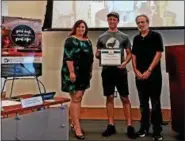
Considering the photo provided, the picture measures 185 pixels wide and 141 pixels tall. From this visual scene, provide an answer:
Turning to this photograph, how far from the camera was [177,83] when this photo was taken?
11.2ft

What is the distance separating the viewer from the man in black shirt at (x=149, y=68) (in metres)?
3.38

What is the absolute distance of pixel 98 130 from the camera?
4023 millimetres

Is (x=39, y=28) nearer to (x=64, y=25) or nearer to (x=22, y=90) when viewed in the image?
(x=64, y=25)

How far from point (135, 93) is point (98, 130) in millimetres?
1066

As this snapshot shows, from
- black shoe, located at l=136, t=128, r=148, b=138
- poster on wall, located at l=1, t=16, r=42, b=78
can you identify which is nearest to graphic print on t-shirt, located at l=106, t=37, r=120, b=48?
poster on wall, located at l=1, t=16, r=42, b=78

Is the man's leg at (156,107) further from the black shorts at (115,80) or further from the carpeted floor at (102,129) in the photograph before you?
the black shorts at (115,80)

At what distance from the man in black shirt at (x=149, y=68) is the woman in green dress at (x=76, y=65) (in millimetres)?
570

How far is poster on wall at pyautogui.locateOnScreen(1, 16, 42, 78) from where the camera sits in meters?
2.78

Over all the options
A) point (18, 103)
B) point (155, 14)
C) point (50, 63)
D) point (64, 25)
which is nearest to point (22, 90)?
point (50, 63)

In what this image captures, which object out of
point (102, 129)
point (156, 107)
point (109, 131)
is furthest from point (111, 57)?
point (102, 129)

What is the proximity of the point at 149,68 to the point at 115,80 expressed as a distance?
1.59 feet

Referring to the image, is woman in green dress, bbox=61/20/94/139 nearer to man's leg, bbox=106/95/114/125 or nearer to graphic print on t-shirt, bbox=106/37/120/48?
graphic print on t-shirt, bbox=106/37/120/48

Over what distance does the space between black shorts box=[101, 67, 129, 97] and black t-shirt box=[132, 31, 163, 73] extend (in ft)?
Result: 0.86

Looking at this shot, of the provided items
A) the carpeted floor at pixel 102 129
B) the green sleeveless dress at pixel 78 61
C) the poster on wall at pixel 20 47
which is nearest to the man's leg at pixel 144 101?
the carpeted floor at pixel 102 129
